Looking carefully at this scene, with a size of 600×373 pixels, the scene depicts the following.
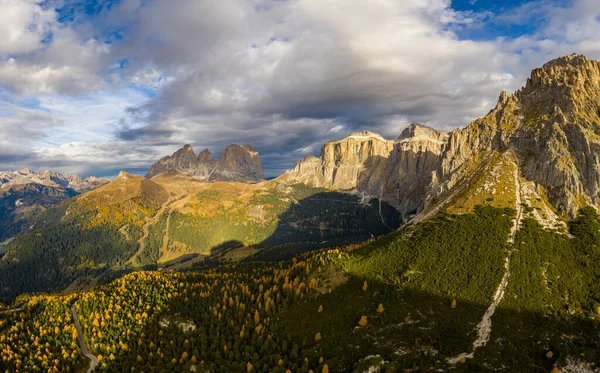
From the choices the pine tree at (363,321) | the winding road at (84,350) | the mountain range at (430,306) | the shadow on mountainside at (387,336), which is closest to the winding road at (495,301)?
the mountain range at (430,306)

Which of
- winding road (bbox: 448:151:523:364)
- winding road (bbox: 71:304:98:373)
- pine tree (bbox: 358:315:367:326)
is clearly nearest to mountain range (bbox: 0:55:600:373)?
pine tree (bbox: 358:315:367:326)

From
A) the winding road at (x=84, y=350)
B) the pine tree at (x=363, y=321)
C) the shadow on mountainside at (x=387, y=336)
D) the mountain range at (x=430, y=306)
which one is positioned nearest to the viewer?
the shadow on mountainside at (x=387, y=336)

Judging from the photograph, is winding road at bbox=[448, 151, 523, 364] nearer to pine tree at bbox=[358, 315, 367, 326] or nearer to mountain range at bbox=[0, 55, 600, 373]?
mountain range at bbox=[0, 55, 600, 373]

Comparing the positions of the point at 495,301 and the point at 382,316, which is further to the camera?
the point at 382,316

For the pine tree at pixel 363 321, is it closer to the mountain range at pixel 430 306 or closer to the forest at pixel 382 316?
the mountain range at pixel 430 306

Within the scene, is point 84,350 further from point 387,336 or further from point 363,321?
point 387,336

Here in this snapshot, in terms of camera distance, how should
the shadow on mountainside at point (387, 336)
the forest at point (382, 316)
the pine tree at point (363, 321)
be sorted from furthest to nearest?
1. the pine tree at point (363, 321)
2. the forest at point (382, 316)
3. the shadow on mountainside at point (387, 336)

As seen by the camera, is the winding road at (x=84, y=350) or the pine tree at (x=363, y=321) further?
the winding road at (x=84, y=350)

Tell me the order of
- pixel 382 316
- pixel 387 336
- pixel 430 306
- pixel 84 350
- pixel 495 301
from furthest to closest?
pixel 84 350 → pixel 382 316 → pixel 430 306 → pixel 495 301 → pixel 387 336

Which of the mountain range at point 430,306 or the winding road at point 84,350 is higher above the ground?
the mountain range at point 430,306

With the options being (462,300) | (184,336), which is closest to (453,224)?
(462,300)

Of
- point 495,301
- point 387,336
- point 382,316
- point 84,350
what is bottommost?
point 84,350

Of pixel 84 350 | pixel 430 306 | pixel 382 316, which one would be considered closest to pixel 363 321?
pixel 382 316
